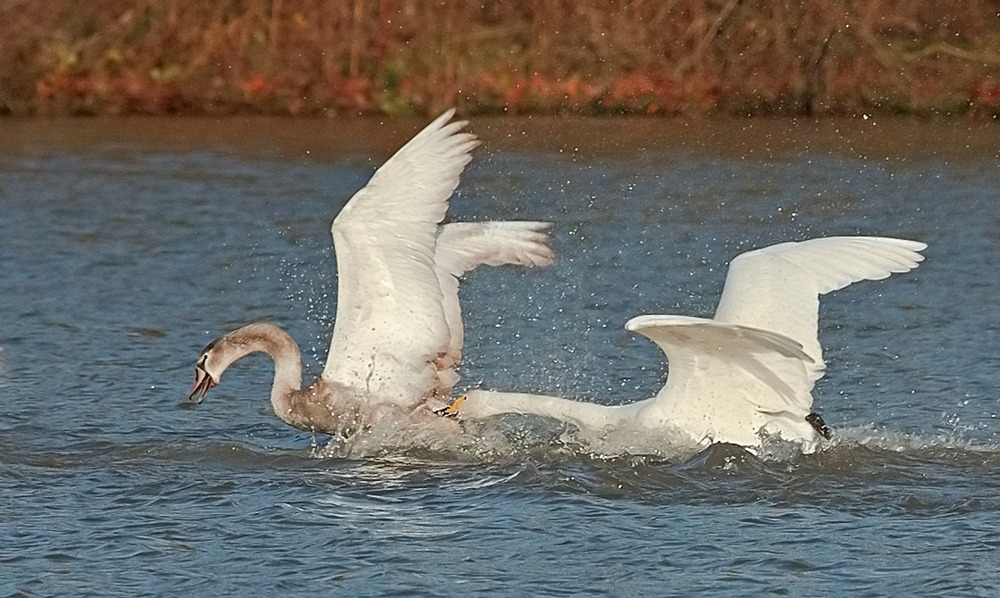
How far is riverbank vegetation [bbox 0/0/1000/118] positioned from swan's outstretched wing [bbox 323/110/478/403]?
12.5 m

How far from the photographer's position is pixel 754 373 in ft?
24.2

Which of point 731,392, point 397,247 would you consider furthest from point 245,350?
point 731,392

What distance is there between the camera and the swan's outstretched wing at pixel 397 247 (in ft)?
24.2

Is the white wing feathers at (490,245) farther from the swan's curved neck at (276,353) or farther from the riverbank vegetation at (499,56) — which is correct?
the riverbank vegetation at (499,56)

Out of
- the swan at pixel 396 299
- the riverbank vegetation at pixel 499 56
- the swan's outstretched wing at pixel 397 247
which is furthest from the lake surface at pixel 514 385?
the riverbank vegetation at pixel 499 56

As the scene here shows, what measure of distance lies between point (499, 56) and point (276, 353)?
43.3 feet

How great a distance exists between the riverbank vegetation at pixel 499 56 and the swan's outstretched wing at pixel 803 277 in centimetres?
1194

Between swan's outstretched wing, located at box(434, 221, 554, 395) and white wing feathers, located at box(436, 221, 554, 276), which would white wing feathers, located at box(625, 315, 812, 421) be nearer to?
swan's outstretched wing, located at box(434, 221, 554, 395)

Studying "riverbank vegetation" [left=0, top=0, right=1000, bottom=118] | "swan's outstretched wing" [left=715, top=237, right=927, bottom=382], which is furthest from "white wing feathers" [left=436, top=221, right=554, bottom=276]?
"riverbank vegetation" [left=0, top=0, right=1000, bottom=118]

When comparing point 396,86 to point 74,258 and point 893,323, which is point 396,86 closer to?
point 74,258

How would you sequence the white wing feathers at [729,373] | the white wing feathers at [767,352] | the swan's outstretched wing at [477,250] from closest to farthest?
the white wing feathers at [729,373] < the white wing feathers at [767,352] < the swan's outstretched wing at [477,250]

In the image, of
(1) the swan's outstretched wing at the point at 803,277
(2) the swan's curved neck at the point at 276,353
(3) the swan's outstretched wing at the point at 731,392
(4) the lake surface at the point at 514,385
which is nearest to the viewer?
(4) the lake surface at the point at 514,385

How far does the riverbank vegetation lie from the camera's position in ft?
64.9

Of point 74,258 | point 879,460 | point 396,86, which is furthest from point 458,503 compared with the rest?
point 396,86
